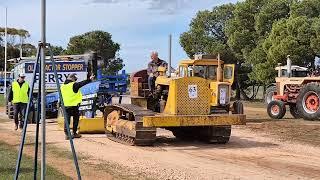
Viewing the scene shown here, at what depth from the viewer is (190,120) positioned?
14.6 m

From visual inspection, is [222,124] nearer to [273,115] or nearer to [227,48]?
[273,115]

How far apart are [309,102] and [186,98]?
9.88m

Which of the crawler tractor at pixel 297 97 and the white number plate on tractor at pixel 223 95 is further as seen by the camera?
the crawler tractor at pixel 297 97

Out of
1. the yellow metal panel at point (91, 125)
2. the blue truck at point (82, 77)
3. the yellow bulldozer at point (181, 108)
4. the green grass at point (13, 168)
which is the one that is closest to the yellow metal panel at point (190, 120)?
the yellow bulldozer at point (181, 108)

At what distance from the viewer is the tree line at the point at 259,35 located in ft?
116

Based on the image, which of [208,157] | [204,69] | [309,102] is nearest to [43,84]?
[208,157]

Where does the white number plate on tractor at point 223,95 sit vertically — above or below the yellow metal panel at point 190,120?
above

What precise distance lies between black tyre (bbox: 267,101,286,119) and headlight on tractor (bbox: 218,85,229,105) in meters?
7.65

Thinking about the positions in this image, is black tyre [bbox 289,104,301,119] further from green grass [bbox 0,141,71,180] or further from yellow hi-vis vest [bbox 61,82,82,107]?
green grass [bbox 0,141,71,180]

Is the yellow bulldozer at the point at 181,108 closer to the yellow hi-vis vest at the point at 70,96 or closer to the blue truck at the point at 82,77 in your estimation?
the yellow hi-vis vest at the point at 70,96

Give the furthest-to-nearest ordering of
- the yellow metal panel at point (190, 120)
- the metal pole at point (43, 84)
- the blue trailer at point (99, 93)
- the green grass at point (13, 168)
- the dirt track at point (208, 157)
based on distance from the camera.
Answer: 1. the blue trailer at point (99, 93)
2. the yellow metal panel at point (190, 120)
3. the dirt track at point (208, 157)
4. the green grass at point (13, 168)
5. the metal pole at point (43, 84)

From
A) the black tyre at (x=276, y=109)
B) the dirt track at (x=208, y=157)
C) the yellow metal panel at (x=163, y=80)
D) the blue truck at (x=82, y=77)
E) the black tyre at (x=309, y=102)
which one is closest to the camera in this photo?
the dirt track at (x=208, y=157)

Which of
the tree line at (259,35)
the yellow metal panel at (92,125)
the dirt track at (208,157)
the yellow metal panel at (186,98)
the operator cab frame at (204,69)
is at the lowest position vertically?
the dirt track at (208,157)

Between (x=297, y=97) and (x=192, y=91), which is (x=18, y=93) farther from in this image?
(x=297, y=97)
